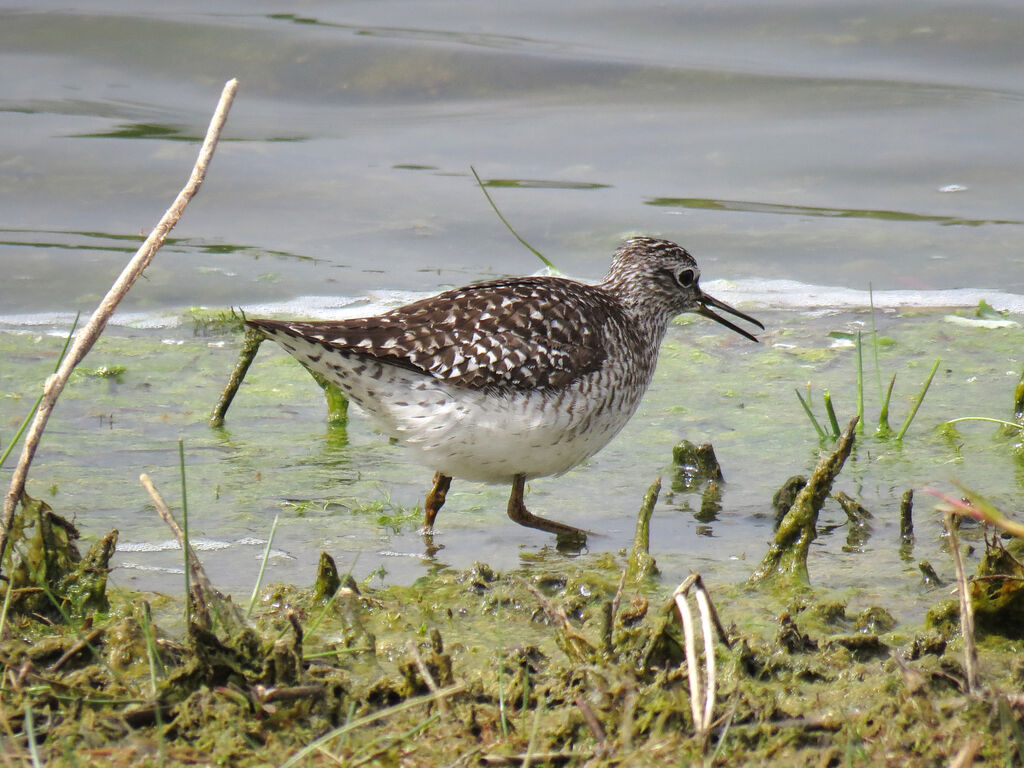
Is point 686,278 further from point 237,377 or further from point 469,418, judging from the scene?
point 237,377

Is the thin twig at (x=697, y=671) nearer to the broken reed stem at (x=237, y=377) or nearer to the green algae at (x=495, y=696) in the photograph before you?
the green algae at (x=495, y=696)

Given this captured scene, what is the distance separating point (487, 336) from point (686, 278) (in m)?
1.82

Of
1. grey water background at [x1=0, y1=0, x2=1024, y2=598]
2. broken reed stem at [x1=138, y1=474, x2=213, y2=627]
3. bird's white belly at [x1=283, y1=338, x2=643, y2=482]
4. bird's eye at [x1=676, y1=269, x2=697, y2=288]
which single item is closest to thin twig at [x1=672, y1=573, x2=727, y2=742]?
broken reed stem at [x1=138, y1=474, x2=213, y2=627]

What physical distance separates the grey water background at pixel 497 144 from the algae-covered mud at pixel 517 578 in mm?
1498

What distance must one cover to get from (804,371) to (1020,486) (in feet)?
6.04

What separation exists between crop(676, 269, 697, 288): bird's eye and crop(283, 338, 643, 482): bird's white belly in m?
1.38

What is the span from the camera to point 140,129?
1071 cm

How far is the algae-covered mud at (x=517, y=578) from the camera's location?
297cm

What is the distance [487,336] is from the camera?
16.3ft

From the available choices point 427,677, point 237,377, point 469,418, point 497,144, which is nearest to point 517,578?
point 427,677

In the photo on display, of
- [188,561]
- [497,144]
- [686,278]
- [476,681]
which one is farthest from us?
[497,144]

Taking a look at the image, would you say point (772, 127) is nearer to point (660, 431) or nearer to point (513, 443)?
Result: point (660, 431)

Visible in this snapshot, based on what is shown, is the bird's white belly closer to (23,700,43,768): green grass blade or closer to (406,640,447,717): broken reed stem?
(406,640,447,717): broken reed stem

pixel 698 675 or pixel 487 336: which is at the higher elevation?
pixel 487 336
